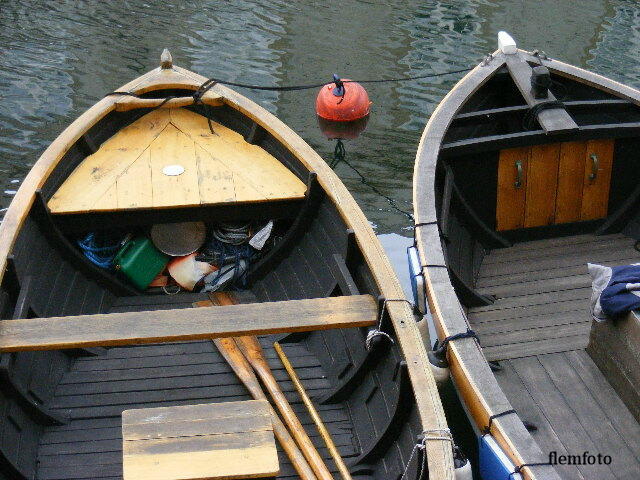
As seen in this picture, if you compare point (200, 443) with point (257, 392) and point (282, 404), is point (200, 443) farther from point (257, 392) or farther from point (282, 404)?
point (257, 392)

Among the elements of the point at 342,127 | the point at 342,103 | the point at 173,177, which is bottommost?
the point at 342,127

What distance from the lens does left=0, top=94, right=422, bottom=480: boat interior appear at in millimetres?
5035

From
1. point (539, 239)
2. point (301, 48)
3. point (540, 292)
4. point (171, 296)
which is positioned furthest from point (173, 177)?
point (301, 48)

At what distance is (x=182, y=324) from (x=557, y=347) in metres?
2.71

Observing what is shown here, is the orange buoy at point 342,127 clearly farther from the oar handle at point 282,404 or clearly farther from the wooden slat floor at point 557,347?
the oar handle at point 282,404

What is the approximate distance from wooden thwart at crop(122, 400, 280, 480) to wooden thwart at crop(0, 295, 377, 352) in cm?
71

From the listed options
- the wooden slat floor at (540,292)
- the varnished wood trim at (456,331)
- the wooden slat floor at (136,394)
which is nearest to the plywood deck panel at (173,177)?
the varnished wood trim at (456,331)

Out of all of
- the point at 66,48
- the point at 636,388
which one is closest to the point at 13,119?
the point at 66,48

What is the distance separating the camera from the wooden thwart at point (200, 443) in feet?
13.1

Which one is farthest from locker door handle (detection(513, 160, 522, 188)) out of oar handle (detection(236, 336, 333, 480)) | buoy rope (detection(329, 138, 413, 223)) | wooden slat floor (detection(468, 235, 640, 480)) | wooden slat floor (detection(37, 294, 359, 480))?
buoy rope (detection(329, 138, 413, 223))

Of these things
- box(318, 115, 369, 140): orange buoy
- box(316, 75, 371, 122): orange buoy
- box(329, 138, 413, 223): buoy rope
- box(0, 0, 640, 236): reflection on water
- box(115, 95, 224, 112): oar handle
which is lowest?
box(0, 0, 640, 236): reflection on water

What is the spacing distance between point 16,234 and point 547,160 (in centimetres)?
422

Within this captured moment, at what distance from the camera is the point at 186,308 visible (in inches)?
224

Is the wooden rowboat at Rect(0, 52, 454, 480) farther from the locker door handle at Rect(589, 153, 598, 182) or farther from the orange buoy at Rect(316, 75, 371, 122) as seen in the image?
the orange buoy at Rect(316, 75, 371, 122)
